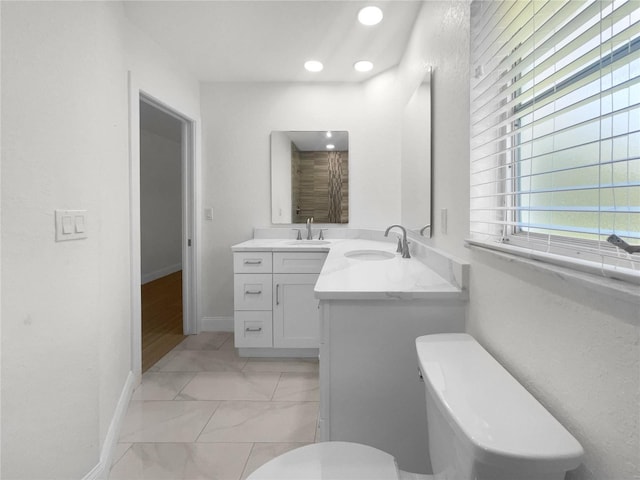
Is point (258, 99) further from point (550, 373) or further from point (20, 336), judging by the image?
point (550, 373)

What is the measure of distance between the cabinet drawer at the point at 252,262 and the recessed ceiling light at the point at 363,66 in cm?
162

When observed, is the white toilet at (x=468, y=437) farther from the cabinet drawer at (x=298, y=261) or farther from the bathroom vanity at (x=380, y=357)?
the cabinet drawer at (x=298, y=261)

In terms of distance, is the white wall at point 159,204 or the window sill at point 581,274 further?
the white wall at point 159,204

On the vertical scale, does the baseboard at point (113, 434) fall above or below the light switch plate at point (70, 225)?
below

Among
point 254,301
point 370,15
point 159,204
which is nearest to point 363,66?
point 370,15

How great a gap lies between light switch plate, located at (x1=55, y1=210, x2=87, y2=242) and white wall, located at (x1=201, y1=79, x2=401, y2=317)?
74.1 inches

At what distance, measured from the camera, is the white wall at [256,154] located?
3.11 meters

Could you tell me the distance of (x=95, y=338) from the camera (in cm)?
143

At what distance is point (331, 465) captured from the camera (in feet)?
2.88

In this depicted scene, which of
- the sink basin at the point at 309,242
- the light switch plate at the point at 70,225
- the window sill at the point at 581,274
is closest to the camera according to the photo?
the window sill at the point at 581,274

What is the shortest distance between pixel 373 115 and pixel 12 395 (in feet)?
9.51

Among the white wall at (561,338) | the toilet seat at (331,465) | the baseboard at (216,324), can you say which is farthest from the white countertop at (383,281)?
the baseboard at (216,324)

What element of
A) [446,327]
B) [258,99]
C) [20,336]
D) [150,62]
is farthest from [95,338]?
[258,99]

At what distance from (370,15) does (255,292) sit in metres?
1.99
